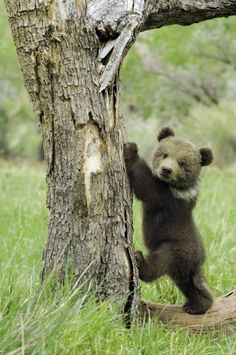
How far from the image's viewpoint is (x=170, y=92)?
19875mm

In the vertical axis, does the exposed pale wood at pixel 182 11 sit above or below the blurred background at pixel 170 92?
Answer: below

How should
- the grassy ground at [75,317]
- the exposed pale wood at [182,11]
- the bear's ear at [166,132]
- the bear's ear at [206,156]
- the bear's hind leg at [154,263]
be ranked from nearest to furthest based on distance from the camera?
the grassy ground at [75,317]
the exposed pale wood at [182,11]
the bear's hind leg at [154,263]
the bear's ear at [206,156]
the bear's ear at [166,132]

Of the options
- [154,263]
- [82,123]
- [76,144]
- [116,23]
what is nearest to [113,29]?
[116,23]

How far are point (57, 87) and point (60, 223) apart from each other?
0.79 meters

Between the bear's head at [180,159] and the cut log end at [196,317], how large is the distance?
842 millimetres

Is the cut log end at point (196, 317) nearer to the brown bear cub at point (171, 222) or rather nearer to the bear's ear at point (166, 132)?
the brown bear cub at point (171, 222)

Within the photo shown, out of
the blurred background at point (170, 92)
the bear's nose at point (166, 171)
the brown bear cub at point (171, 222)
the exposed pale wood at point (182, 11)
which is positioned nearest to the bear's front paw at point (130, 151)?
the brown bear cub at point (171, 222)

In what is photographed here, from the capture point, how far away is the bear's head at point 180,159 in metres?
5.00

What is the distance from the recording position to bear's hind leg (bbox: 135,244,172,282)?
463 centimetres

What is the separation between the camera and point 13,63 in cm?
1942

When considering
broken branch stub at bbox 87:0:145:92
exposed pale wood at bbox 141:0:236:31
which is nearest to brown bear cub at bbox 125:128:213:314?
broken branch stub at bbox 87:0:145:92

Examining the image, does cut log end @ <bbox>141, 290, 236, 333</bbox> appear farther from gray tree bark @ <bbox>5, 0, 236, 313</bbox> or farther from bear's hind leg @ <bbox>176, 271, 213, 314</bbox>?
gray tree bark @ <bbox>5, 0, 236, 313</bbox>

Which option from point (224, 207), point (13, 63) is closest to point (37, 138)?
point (13, 63)

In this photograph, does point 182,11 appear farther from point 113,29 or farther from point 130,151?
point 130,151
